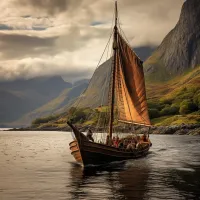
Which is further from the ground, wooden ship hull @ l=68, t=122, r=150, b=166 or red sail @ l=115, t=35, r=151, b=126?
red sail @ l=115, t=35, r=151, b=126

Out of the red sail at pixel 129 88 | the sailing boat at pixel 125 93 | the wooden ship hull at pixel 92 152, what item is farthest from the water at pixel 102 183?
the red sail at pixel 129 88

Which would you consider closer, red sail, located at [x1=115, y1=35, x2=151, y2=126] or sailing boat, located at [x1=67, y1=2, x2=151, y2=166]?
sailing boat, located at [x1=67, y1=2, x2=151, y2=166]

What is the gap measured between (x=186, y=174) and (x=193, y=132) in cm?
11279

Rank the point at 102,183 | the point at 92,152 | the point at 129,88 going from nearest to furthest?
the point at 102,183 → the point at 92,152 → the point at 129,88

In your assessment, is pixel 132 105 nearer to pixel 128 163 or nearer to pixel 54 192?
pixel 128 163

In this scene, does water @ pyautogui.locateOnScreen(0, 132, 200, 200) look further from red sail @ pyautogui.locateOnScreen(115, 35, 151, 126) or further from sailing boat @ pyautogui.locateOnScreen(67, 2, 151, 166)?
red sail @ pyautogui.locateOnScreen(115, 35, 151, 126)

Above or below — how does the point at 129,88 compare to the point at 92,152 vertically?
above

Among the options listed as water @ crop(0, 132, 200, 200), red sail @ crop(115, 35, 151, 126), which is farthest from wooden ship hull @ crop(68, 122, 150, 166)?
red sail @ crop(115, 35, 151, 126)

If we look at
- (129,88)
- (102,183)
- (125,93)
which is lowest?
(102,183)

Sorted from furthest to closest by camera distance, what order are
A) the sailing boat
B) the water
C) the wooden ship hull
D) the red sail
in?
the red sail
the sailing boat
the wooden ship hull
the water

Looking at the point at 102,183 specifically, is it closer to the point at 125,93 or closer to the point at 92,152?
the point at 92,152

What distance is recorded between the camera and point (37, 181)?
110 ft

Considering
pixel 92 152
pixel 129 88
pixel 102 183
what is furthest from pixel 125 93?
pixel 102 183

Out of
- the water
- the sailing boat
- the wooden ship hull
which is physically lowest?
the water
